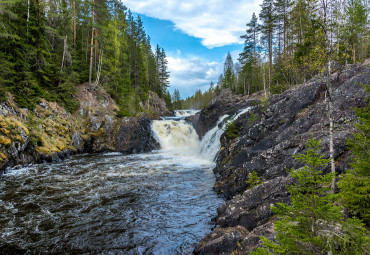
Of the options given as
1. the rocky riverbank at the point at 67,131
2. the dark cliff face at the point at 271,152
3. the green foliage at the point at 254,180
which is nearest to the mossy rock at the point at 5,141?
the rocky riverbank at the point at 67,131

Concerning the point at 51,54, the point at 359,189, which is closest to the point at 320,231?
the point at 359,189

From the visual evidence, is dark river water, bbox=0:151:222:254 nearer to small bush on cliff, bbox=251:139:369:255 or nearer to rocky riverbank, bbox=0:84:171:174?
rocky riverbank, bbox=0:84:171:174

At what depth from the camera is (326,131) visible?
754 cm

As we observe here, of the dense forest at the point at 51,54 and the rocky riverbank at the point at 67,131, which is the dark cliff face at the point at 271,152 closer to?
the rocky riverbank at the point at 67,131

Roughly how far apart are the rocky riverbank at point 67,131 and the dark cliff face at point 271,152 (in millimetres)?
14983

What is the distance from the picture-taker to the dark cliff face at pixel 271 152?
5934 millimetres

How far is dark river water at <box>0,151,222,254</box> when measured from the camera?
22.4 feet

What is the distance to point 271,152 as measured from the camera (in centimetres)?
954

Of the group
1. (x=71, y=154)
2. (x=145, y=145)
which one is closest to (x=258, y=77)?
(x=145, y=145)

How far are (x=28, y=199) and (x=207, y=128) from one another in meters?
20.2

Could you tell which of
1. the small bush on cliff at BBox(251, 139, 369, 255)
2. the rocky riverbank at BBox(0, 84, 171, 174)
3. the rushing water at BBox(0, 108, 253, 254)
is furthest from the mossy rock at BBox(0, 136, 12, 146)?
the small bush on cliff at BBox(251, 139, 369, 255)

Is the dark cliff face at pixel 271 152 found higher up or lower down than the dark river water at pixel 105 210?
higher up

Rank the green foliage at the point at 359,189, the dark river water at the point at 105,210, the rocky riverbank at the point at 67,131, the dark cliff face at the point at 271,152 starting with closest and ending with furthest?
the green foliage at the point at 359,189 → the dark cliff face at the point at 271,152 → the dark river water at the point at 105,210 → the rocky riverbank at the point at 67,131

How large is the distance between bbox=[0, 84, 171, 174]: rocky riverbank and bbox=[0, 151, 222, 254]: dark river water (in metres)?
1.97
